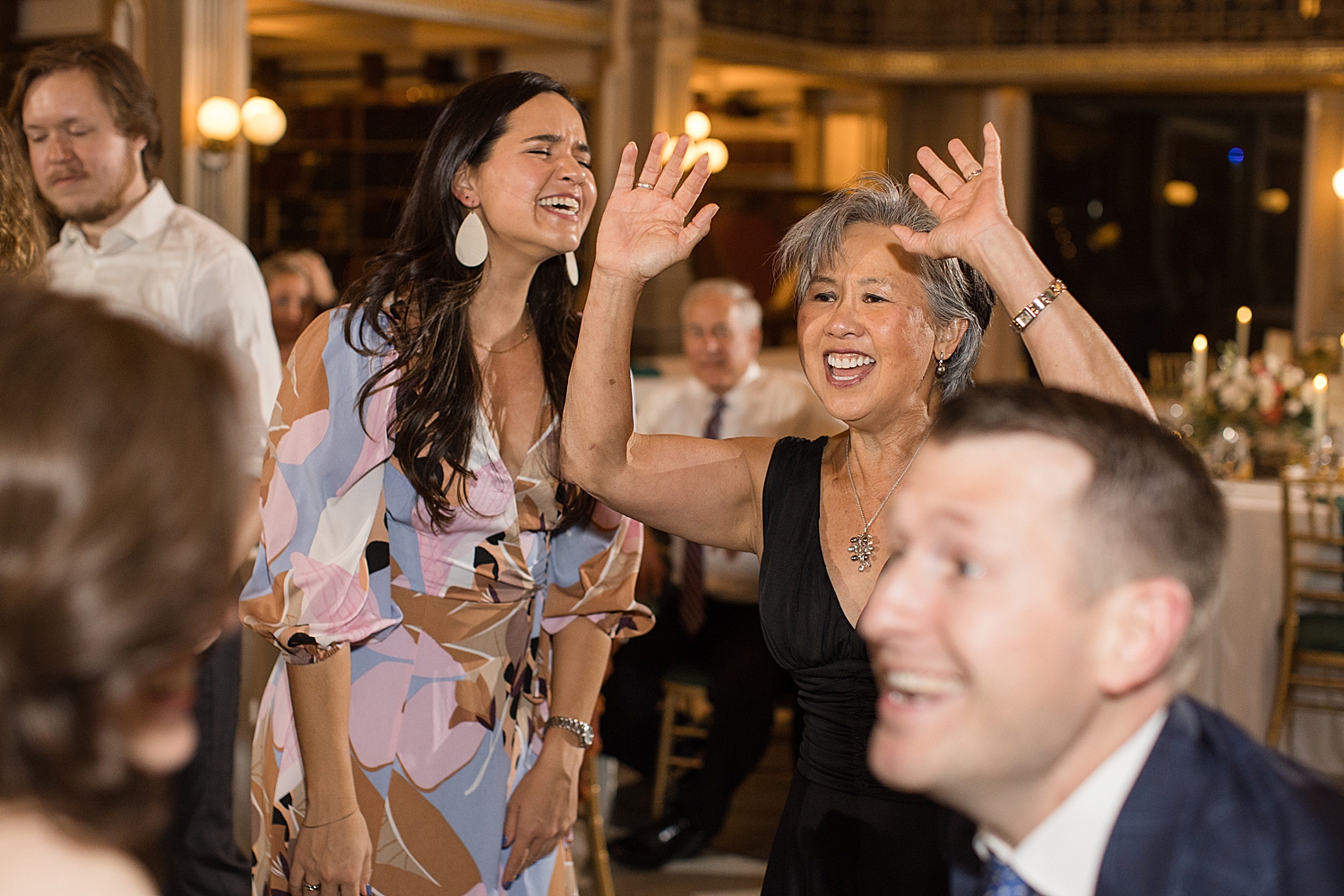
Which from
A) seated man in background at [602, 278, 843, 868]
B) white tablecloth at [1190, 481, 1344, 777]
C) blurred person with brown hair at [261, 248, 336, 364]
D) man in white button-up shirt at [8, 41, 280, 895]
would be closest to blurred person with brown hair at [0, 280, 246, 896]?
man in white button-up shirt at [8, 41, 280, 895]

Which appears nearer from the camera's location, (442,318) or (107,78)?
(442,318)

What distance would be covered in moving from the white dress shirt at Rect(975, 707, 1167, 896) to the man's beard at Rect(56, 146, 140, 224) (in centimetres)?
241

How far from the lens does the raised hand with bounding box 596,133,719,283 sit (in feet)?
5.60

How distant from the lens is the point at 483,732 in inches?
73.9

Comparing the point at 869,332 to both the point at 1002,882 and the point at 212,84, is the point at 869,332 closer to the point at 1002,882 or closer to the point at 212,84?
the point at 1002,882

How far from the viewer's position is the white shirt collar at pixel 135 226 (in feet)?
9.20

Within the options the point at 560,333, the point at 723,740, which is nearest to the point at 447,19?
the point at 723,740

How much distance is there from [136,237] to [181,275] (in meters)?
0.14

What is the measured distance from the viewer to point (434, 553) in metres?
1.86

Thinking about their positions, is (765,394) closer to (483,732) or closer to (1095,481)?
(483,732)

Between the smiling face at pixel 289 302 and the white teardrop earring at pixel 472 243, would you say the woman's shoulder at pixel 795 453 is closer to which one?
the white teardrop earring at pixel 472 243

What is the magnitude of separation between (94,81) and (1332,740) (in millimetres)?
4521

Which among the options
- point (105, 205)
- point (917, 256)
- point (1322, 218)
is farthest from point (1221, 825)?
point (1322, 218)

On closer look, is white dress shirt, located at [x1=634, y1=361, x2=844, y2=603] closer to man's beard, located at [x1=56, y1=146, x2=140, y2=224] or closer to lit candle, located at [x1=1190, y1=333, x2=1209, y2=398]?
lit candle, located at [x1=1190, y1=333, x2=1209, y2=398]
